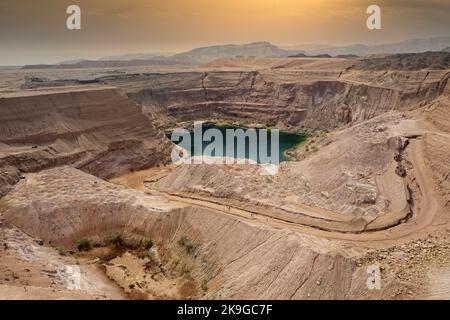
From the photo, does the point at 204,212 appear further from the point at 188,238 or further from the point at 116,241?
the point at 116,241

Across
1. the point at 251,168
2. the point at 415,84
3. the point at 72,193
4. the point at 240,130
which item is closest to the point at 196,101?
the point at 240,130

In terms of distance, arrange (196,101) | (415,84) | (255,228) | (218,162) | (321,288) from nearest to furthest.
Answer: (321,288), (255,228), (218,162), (415,84), (196,101)

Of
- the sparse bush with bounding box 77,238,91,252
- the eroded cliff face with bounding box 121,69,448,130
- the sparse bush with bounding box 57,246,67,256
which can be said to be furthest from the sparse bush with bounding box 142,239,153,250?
the eroded cliff face with bounding box 121,69,448,130

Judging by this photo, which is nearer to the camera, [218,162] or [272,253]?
[272,253]

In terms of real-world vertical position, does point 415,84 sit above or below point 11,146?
above

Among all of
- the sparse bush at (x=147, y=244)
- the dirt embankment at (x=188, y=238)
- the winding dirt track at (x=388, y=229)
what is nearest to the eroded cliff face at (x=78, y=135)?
the dirt embankment at (x=188, y=238)

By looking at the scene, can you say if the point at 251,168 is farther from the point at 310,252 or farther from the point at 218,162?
the point at 310,252

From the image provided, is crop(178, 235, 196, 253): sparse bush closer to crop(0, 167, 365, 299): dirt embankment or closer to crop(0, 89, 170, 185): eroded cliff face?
crop(0, 167, 365, 299): dirt embankment

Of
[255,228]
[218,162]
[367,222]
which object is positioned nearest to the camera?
[255,228]

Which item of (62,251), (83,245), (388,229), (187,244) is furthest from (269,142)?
(62,251)

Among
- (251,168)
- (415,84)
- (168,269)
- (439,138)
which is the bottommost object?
(168,269)
